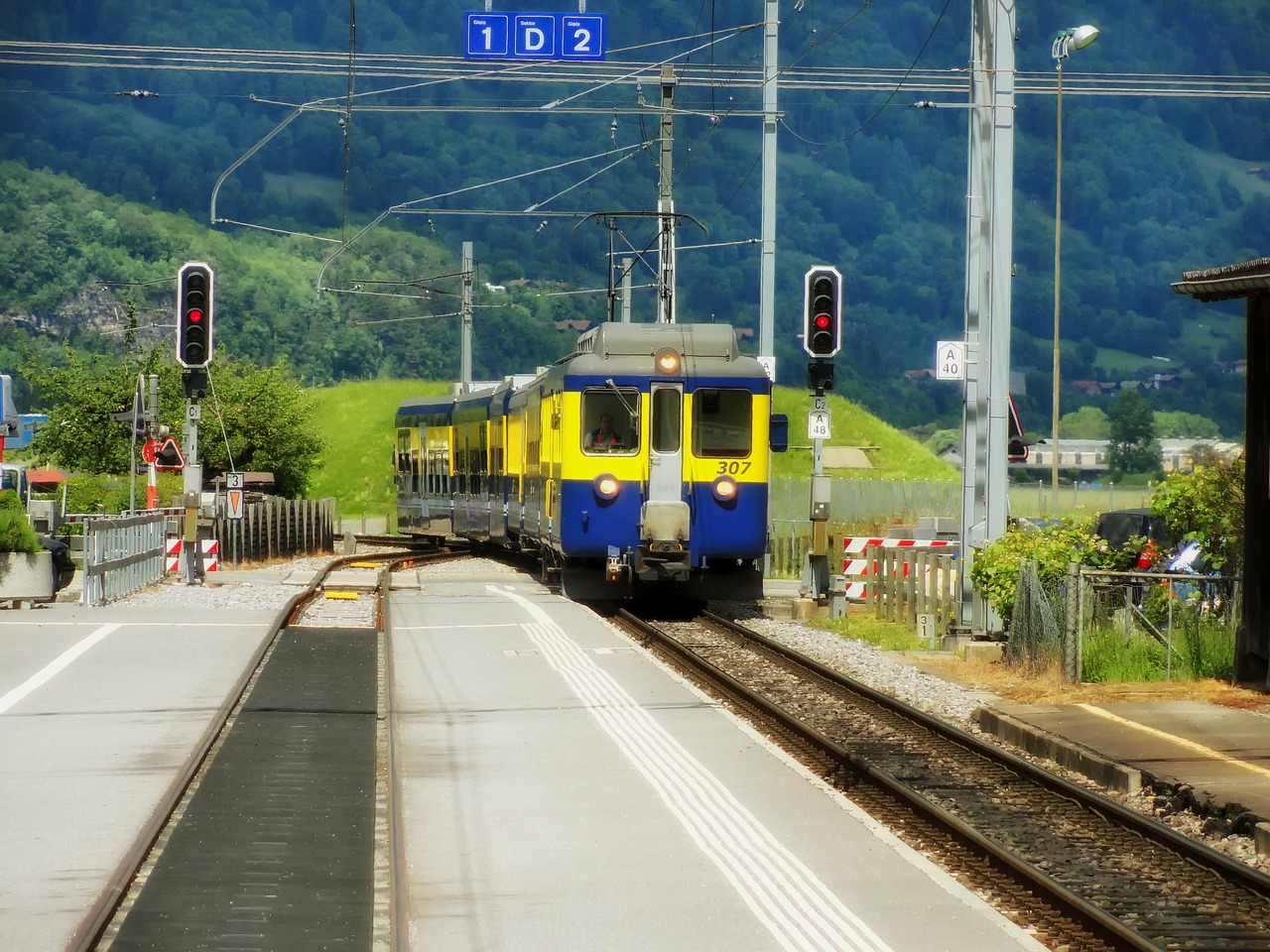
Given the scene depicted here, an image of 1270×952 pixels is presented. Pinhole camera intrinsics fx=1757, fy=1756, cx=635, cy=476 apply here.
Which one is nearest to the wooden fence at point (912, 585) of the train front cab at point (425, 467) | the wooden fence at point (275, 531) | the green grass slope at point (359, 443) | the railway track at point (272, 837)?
the railway track at point (272, 837)

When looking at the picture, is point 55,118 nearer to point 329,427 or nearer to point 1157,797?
point 329,427

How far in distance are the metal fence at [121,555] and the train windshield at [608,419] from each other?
634cm

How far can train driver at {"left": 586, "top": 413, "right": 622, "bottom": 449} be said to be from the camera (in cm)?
2269

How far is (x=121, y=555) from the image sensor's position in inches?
951

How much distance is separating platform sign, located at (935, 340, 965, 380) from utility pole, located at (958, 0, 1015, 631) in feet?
1.63

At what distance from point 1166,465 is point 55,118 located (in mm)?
124865

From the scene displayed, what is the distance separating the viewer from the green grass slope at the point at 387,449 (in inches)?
2975

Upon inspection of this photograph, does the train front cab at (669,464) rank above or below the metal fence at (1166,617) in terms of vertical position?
above

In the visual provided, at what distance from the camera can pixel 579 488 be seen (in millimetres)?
22672

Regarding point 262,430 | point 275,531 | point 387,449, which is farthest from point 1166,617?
point 387,449

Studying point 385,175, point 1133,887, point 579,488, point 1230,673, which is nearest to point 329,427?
point 579,488

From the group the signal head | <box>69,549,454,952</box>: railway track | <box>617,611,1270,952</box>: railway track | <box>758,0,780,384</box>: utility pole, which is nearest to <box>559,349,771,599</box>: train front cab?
the signal head

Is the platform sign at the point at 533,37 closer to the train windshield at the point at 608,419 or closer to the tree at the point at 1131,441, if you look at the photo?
the train windshield at the point at 608,419

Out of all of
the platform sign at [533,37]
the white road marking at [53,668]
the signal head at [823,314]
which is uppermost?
the platform sign at [533,37]
